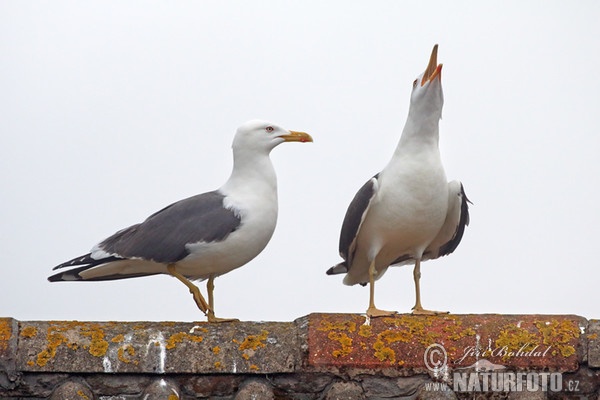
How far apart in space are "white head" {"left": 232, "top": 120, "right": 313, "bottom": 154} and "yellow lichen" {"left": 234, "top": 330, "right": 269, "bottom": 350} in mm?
2767

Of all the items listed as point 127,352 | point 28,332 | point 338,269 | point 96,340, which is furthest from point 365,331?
point 338,269

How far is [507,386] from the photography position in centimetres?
471

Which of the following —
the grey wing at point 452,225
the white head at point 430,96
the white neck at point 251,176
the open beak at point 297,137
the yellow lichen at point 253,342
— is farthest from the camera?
the open beak at point 297,137

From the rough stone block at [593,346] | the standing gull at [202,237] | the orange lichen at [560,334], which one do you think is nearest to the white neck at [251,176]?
the standing gull at [202,237]

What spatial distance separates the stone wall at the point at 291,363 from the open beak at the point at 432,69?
2.79 meters

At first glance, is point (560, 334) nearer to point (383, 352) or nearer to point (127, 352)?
point (383, 352)

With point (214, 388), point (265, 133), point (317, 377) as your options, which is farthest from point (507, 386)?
point (265, 133)

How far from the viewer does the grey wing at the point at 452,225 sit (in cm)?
736

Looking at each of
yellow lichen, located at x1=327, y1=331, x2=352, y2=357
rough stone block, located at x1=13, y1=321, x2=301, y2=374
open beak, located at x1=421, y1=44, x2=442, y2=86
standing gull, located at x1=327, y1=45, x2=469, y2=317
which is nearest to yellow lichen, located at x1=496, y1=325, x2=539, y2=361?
yellow lichen, located at x1=327, y1=331, x2=352, y2=357

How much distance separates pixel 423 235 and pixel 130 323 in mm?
2748

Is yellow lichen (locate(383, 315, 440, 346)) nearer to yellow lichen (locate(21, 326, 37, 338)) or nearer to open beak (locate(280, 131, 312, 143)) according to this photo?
yellow lichen (locate(21, 326, 37, 338))

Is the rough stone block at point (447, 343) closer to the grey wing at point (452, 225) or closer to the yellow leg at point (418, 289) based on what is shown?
the yellow leg at point (418, 289)

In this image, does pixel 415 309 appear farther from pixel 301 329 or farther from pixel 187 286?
pixel 301 329

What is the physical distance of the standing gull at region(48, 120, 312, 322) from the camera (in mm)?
6738
